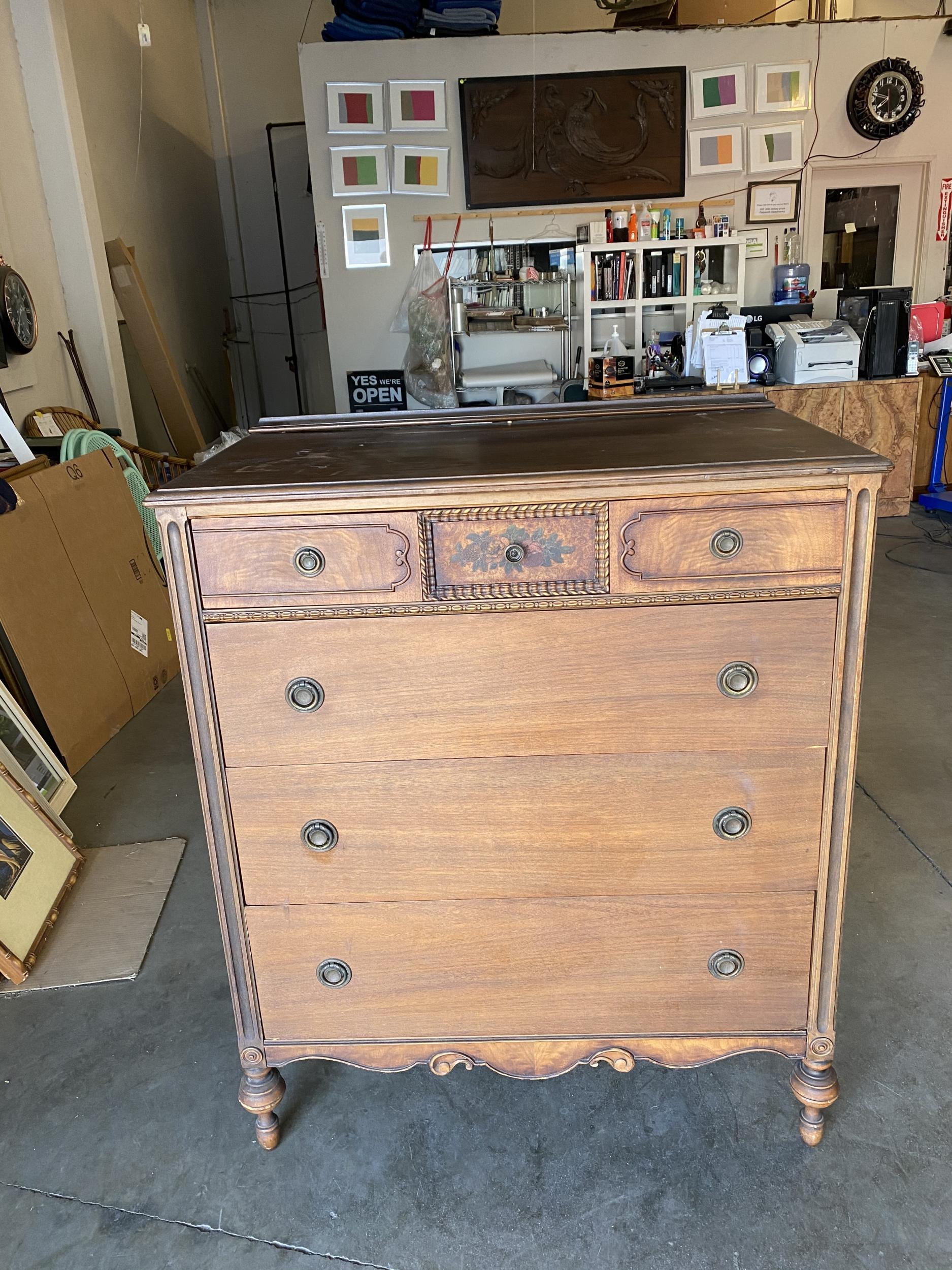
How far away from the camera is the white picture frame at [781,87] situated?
5352 mm

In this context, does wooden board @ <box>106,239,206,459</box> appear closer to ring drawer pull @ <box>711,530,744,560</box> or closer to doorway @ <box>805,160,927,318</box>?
doorway @ <box>805,160,927,318</box>

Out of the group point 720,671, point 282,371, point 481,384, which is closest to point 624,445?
point 720,671

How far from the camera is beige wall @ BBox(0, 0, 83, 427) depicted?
154 inches

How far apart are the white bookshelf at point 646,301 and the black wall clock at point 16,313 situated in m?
2.99

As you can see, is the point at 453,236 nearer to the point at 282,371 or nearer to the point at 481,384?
the point at 481,384

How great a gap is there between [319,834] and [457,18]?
542 centimetres

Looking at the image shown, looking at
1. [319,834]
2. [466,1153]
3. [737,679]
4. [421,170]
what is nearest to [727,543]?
[737,679]

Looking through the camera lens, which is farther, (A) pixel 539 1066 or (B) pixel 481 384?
(B) pixel 481 384

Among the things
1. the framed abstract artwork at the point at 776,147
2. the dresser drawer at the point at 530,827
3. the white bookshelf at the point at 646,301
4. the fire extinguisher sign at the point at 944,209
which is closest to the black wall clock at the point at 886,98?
the framed abstract artwork at the point at 776,147

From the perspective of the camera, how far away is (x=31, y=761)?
2621 millimetres

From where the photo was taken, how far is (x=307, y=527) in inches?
48.1

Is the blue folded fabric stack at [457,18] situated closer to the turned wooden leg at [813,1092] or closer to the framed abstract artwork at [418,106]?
the framed abstract artwork at [418,106]

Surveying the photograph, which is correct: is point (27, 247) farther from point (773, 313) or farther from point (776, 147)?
point (776, 147)

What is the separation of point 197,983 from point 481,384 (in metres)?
4.07
